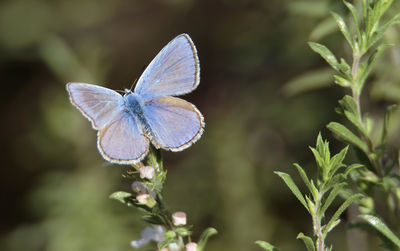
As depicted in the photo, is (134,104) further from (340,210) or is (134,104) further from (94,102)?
(340,210)

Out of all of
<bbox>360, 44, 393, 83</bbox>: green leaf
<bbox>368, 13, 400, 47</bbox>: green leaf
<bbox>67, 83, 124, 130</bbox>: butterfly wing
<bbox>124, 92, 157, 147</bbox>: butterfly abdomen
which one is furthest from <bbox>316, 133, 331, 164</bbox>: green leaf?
<bbox>67, 83, 124, 130</bbox>: butterfly wing

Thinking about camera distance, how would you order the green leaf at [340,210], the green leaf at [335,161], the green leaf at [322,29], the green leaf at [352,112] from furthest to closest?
the green leaf at [322,29] → the green leaf at [352,112] → the green leaf at [335,161] → the green leaf at [340,210]

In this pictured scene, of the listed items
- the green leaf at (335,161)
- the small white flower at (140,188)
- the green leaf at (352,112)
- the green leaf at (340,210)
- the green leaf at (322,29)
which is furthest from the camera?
the green leaf at (322,29)

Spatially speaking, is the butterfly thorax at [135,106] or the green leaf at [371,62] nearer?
the green leaf at [371,62]

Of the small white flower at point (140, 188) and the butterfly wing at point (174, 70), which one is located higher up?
the butterfly wing at point (174, 70)

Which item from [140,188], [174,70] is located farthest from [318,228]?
[174,70]

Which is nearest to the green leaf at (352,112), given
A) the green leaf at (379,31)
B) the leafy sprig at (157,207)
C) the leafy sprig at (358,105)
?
the leafy sprig at (358,105)

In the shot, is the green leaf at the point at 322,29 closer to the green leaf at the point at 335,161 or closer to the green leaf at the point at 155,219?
the green leaf at the point at 335,161
